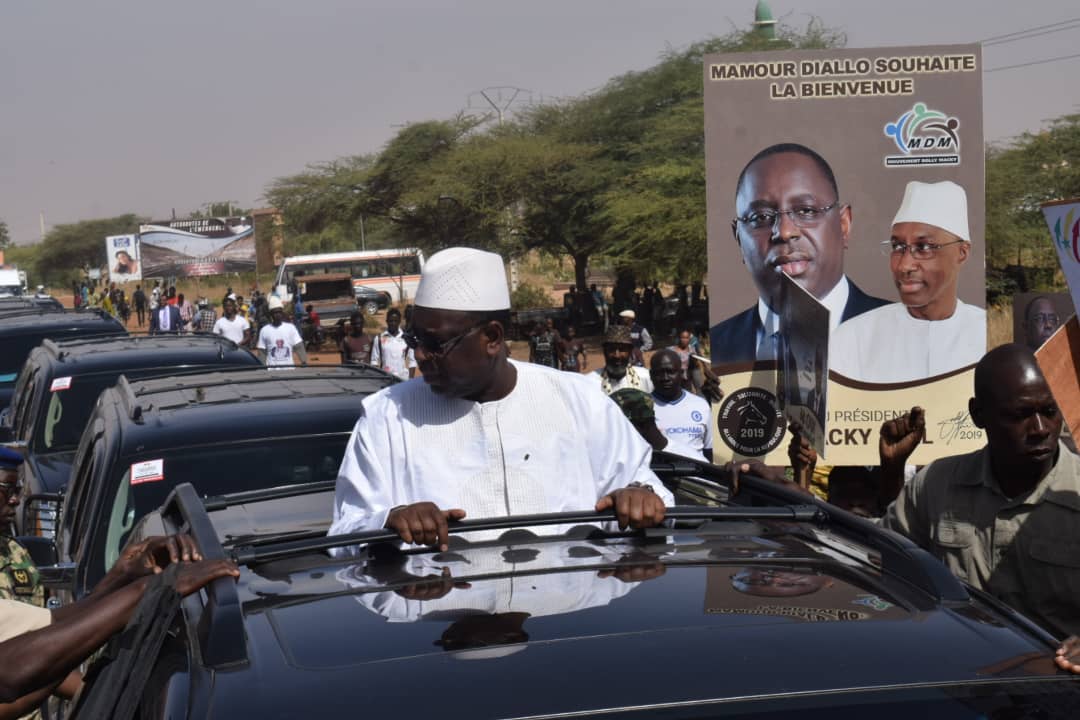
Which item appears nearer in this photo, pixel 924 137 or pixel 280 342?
pixel 924 137

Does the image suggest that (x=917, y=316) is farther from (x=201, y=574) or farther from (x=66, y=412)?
(x=66, y=412)

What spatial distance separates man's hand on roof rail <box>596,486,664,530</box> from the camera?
2926 millimetres

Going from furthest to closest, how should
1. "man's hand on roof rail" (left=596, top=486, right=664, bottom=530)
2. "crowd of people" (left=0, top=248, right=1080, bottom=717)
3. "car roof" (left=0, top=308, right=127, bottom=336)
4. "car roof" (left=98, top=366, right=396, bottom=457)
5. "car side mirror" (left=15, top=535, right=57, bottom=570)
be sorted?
"car roof" (left=0, top=308, right=127, bottom=336), "car roof" (left=98, top=366, right=396, bottom=457), "car side mirror" (left=15, top=535, right=57, bottom=570), "crowd of people" (left=0, top=248, right=1080, bottom=717), "man's hand on roof rail" (left=596, top=486, right=664, bottom=530)

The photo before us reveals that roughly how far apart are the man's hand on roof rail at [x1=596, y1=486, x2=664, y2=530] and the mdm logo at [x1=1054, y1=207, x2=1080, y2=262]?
214 cm

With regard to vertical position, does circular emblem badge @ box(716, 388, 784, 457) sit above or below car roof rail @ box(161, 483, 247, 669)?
below

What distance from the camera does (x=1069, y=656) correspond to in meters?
2.22

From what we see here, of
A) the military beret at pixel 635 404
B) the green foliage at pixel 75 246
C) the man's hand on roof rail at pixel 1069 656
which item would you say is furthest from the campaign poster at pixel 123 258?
the man's hand on roof rail at pixel 1069 656

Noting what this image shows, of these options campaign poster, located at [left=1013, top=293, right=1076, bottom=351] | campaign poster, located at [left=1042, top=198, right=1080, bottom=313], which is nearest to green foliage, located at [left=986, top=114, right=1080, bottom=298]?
campaign poster, located at [left=1013, top=293, right=1076, bottom=351]

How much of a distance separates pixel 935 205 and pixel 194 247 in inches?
2635

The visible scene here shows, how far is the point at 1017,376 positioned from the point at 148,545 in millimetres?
2197

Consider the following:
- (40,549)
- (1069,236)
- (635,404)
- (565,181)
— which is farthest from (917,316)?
(565,181)

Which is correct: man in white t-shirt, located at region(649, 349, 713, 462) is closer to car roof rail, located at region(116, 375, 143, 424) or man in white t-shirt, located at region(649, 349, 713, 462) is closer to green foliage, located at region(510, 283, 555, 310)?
car roof rail, located at region(116, 375, 143, 424)

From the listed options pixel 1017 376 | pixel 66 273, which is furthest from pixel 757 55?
pixel 66 273

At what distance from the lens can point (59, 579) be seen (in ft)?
14.7
